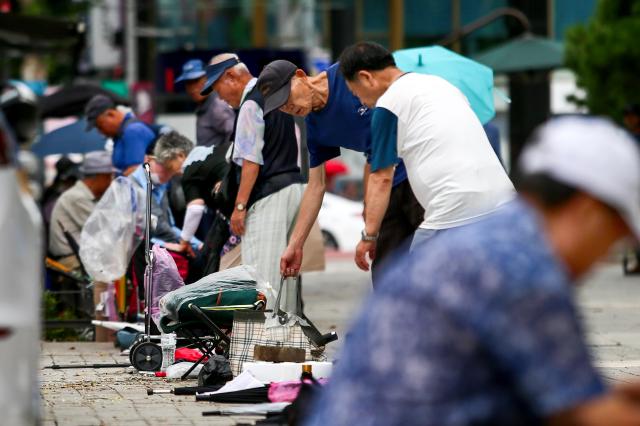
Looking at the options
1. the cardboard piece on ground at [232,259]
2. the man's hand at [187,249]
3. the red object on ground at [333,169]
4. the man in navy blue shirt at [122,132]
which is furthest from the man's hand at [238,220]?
the red object on ground at [333,169]

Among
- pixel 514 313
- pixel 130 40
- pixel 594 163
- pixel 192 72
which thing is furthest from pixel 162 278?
pixel 130 40

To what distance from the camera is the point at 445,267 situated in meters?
3.09

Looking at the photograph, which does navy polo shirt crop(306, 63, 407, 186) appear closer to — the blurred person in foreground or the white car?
the blurred person in foreground

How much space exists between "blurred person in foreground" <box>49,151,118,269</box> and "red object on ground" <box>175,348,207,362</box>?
4.10 m

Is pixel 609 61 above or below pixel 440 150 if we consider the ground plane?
below

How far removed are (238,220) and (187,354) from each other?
90 centimetres

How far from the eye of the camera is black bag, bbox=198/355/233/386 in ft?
27.2

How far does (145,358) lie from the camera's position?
912 centimetres

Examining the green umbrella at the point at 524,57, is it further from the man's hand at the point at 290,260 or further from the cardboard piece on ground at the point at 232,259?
the man's hand at the point at 290,260

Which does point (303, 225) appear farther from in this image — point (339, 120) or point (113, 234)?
point (113, 234)

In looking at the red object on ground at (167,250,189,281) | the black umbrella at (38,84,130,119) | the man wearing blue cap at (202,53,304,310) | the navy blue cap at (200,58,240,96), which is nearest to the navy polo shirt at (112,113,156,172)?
the red object on ground at (167,250,189,281)

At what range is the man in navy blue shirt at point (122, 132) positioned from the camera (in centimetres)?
1258

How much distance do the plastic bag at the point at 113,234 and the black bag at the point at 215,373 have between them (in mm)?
2888

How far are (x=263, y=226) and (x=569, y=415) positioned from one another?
6680 millimetres
